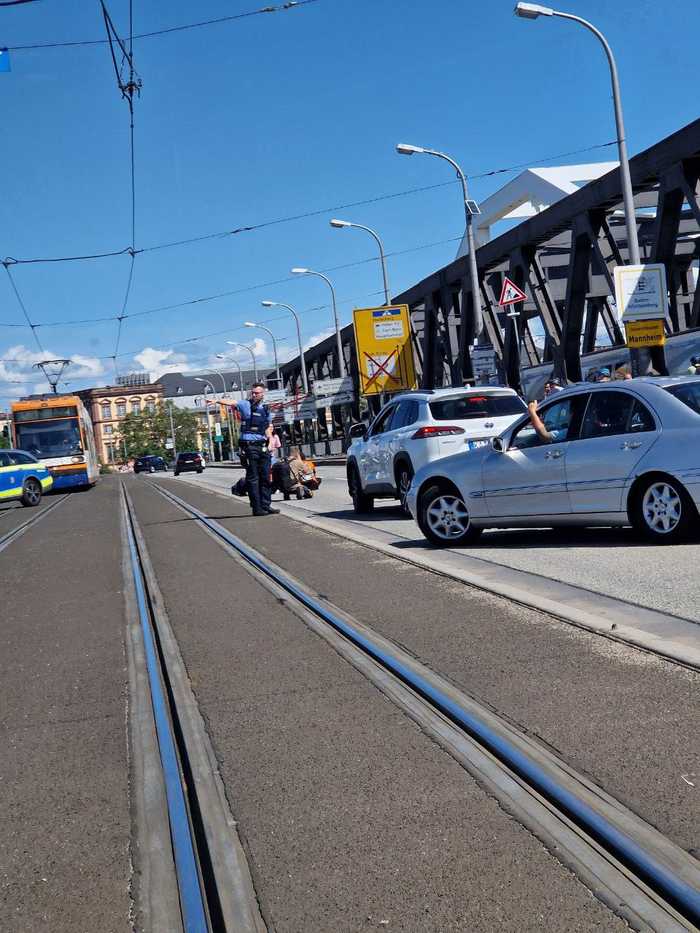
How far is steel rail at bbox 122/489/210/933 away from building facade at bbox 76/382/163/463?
154728 mm

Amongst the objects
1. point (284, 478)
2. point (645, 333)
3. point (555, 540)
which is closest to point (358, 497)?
point (645, 333)

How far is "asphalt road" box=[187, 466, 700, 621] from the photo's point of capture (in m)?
7.44

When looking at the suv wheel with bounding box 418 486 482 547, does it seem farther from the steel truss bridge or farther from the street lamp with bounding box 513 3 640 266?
the street lamp with bounding box 513 3 640 266

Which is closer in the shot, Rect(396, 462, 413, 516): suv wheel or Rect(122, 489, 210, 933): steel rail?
Rect(122, 489, 210, 933): steel rail

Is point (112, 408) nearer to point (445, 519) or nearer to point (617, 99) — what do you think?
point (617, 99)

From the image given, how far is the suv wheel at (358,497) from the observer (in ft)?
54.6

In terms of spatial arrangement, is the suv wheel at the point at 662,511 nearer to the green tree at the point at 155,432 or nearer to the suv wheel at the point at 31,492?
the suv wheel at the point at 31,492

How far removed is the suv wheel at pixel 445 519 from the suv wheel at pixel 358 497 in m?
5.20

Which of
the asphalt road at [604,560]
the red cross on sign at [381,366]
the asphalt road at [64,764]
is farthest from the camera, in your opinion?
the red cross on sign at [381,366]

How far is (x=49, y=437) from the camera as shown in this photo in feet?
131

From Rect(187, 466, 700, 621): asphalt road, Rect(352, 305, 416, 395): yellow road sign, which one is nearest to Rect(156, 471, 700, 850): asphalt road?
Rect(187, 466, 700, 621): asphalt road

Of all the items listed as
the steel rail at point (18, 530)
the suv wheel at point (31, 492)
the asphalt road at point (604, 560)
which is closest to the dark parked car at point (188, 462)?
the suv wheel at point (31, 492)

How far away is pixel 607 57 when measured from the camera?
19.7 metres

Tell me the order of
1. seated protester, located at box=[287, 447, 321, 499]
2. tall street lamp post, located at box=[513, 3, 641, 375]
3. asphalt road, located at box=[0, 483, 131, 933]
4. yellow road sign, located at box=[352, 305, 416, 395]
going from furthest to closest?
1. yellow road sign, located at box=[352, 305, 416, 395]
2. seated protester, located at box=[287, 447, 321, 499]
3. tall street lamp post, located at box=[513, 3, 641, 375]
4. asphalt road, located at box=[0, 483, 131, 933]
